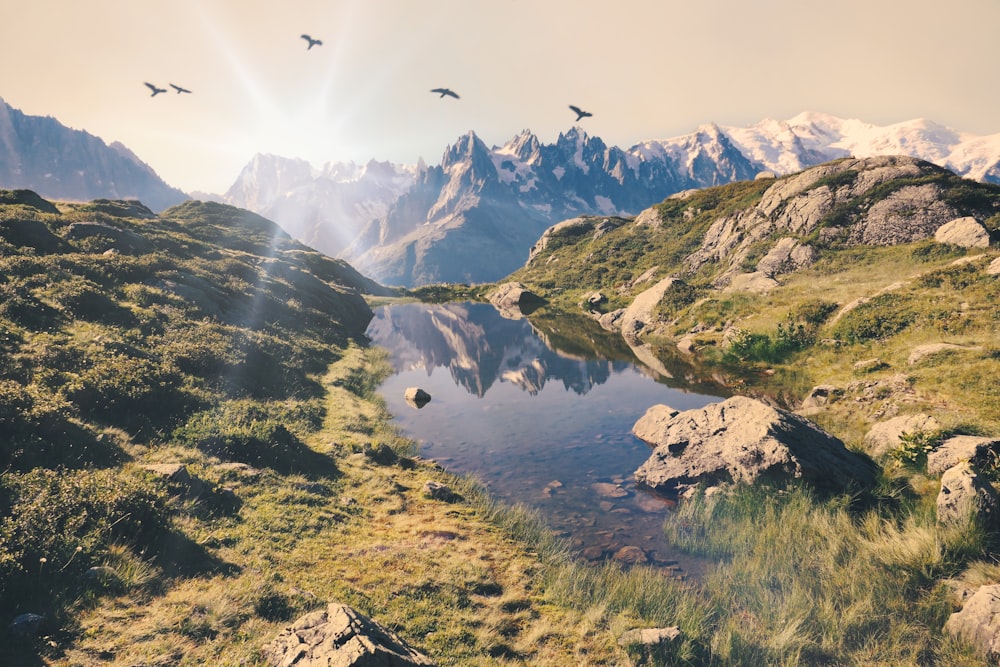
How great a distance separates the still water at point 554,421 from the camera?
49.8ft

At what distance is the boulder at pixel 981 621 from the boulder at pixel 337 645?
10.7 metres

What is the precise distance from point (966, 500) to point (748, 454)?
5422 mm

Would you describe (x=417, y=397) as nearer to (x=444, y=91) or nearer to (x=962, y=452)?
(x=444, y=91)

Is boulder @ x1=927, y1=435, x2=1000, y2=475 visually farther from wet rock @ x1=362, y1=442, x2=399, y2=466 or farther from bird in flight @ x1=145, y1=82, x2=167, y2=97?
bird in flight @ x1=145, y1=82, x2=167, y2=97

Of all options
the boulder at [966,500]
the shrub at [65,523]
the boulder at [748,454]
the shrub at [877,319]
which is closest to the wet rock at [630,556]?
the boulder at [748,454]

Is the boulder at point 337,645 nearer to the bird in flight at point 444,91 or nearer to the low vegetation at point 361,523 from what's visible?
the low vegetation at point 361,523

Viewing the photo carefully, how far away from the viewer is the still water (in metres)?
15.2

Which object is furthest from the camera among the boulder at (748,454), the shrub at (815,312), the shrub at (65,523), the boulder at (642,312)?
the boulder at (642,312)

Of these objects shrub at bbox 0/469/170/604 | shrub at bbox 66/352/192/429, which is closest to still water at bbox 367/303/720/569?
shrub at bbox 66/352/192/429

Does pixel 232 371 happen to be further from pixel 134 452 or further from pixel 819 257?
pixel 819 257

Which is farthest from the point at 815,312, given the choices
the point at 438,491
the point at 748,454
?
the point at 438,491

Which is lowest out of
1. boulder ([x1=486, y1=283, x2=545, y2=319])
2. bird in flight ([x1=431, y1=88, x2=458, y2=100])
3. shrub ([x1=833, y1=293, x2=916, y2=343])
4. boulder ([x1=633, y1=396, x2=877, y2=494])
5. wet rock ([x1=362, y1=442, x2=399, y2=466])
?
wet rock ([x1=362, y1=442, x2=399, y2=466])

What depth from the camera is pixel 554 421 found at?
80.3 ft

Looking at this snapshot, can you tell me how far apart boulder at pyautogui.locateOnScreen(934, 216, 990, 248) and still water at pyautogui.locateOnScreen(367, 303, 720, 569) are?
96.3 feet
